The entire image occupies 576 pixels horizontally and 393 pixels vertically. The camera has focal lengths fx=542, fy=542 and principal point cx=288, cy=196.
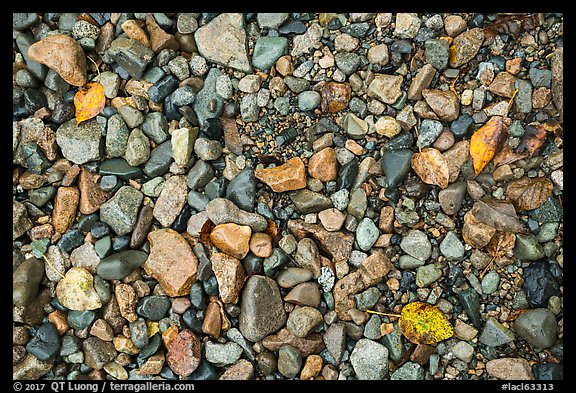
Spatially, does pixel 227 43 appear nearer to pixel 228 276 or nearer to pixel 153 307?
pixel 228 276

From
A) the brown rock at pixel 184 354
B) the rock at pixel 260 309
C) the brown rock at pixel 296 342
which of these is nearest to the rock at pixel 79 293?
the brown rock at pixel 184 354

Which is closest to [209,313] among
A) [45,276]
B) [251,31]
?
[45,276]

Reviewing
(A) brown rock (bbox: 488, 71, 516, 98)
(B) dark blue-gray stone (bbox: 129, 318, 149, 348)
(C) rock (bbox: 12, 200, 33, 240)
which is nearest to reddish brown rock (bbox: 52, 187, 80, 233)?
(C) rock (bbox: 12, 200, 33, 240)

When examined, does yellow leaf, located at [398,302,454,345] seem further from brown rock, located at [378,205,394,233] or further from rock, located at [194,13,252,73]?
rock, located at [194,13,252,73]

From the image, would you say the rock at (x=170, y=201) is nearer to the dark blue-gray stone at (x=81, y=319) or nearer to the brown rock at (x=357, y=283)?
the dark blue-gray stone at (x=81, y=319)

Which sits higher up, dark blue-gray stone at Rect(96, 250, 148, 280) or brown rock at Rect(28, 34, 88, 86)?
brown rock at Rect(28, 34, 88, 86)

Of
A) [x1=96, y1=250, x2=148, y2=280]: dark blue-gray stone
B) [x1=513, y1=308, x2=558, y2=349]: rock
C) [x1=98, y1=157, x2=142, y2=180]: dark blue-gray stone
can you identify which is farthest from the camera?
[x1=98, y1=157, x2=142, y2=180]: dark blue-gray stone

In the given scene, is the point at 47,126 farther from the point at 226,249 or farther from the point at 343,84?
the point at 343,84
